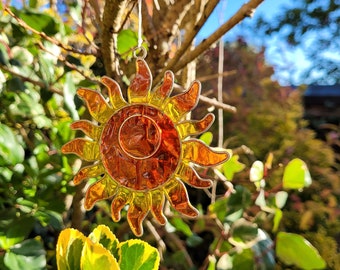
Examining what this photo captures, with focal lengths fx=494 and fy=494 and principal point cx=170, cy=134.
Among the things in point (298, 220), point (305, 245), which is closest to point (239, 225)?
point (305, 245)

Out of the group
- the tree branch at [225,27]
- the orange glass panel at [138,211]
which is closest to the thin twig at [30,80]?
the tree branch at [225,27]

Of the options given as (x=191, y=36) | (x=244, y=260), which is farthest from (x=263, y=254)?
(x=191, y=36)

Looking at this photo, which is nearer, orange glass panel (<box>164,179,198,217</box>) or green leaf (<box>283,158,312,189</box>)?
orange glass panel (<box>164,179,198,217</box>)

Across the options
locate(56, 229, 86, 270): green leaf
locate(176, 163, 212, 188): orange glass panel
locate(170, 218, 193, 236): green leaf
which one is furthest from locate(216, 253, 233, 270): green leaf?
locate(56, 229, 86, 270): green leaf

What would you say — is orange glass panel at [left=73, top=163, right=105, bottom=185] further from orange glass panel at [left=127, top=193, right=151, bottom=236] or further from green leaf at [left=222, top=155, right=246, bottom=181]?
green leaf at [left=222, top=155, right=246, bottom=181]

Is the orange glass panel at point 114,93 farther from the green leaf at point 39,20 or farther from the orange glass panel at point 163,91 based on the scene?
the green leaf at point 39,20

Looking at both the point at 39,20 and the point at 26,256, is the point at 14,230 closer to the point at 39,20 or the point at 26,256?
Result: the point at 26,256
